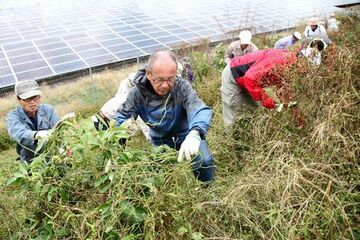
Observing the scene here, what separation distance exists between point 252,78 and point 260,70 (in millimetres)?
118

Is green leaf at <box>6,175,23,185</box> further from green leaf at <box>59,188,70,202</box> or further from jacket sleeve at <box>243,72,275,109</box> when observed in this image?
jacket sleeve at <box>243,72,275,109</box>

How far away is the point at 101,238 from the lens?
158cm

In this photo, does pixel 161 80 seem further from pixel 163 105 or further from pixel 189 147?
pixel 189 147

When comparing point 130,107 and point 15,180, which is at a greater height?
point 15,180

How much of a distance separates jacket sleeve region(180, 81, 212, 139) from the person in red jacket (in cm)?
73

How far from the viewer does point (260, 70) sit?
3.16 metres

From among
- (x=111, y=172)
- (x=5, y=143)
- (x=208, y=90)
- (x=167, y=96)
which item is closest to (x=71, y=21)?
(x=5, y=143)

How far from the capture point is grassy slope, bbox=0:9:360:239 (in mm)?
1703

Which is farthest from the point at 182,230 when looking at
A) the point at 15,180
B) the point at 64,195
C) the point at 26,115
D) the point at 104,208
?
the point at 26,115

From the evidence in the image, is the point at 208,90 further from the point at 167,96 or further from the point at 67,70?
the point at 67,70

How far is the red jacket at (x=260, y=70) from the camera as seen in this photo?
300 cm

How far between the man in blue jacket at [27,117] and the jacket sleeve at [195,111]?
1257mm

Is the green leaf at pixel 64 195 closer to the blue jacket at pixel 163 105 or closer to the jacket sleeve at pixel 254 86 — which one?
the blue jacket at pixel 163 105

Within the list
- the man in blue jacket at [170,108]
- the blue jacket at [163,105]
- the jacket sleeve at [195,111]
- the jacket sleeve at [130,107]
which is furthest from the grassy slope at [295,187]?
the jacket sleeve at [130,107]
